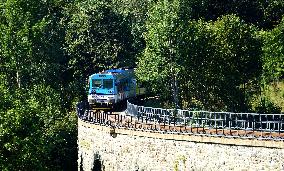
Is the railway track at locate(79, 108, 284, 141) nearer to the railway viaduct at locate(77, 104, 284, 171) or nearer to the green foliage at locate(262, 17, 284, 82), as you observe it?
the railway viaduct at locate(77, 104, 284, 171)

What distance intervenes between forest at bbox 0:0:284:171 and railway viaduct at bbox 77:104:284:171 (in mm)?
3674

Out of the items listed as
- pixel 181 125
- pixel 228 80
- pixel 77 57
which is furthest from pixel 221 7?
pixel 181 125

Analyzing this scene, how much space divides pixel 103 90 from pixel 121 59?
19059 mm

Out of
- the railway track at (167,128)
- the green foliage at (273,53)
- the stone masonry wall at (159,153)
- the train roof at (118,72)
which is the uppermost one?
the green foliage at (273,53)

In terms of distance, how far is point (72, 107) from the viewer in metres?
65.2

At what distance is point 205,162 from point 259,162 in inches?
149

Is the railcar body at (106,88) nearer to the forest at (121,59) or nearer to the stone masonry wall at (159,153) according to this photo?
the forest at (121,59)

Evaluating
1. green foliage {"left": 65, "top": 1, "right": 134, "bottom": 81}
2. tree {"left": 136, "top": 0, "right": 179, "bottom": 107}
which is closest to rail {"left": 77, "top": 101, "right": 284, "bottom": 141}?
tree {"left": 136, "top": 0, "right": 179, "bottom": 107}

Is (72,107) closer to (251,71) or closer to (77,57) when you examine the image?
(77,57)

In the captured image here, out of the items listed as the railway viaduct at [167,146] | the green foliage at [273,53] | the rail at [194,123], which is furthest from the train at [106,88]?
the green foliage at [273,53]

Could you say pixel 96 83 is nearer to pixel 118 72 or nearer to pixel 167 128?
pixel 118 72

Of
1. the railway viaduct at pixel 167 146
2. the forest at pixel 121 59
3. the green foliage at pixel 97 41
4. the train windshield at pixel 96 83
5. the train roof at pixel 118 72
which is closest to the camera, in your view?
the railway viaduct at pixel 167 146

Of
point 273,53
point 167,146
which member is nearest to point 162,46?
point 273,53

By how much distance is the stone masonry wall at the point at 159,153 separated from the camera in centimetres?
3353
